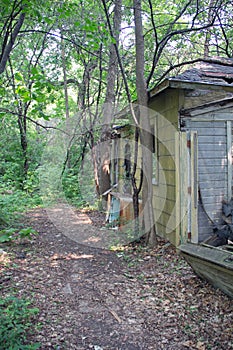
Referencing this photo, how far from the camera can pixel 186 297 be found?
378cm

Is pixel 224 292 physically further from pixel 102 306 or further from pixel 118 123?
pixel 118 123

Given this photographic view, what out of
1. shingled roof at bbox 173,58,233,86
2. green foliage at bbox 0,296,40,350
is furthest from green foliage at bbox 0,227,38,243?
shingled roof at bbox 173,58,233,86

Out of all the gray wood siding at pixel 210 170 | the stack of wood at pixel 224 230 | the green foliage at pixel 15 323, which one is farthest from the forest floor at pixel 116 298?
the gray wood siding at pixel 210 170

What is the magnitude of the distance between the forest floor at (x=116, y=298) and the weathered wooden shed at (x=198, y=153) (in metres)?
0.76

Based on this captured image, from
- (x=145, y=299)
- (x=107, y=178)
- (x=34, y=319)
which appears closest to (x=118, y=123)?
(x=107, y=178)

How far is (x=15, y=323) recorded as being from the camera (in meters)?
2.77

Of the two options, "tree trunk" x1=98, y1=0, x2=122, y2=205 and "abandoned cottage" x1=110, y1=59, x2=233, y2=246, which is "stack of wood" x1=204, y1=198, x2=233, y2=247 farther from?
"tree trunk" x1=98, y1=0, x2=122, y2=205

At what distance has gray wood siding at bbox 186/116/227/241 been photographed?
17.6 feet

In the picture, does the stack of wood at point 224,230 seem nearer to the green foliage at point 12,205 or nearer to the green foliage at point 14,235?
the green foliage at point 14,235

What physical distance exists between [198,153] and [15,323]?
156 inches

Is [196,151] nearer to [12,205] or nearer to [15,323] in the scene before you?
[15,323]

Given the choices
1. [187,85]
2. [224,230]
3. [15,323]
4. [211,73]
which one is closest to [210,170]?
[224,230]

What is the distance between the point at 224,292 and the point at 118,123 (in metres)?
7.62

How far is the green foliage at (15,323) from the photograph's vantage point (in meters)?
2.50
